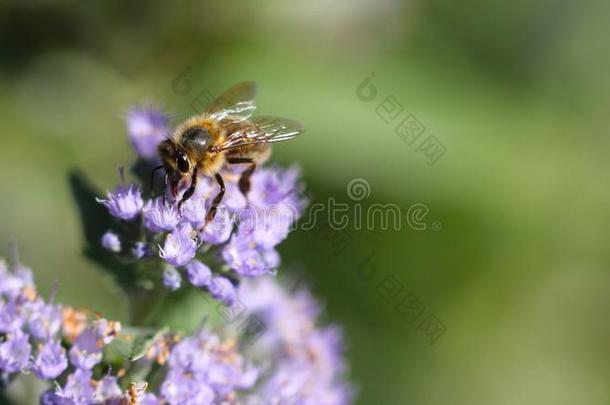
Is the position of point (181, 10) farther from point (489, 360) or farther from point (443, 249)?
point (489, 360)

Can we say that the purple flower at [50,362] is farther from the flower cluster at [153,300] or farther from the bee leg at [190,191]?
the bee leg at [190,191]

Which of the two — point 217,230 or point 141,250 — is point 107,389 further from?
point 217,230

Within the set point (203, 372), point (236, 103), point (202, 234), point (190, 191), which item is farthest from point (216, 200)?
point (236, 103)

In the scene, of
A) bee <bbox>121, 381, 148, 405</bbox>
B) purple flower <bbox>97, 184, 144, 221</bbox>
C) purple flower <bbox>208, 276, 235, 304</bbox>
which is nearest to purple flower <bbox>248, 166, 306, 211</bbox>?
purple flower <bbox>208, 276, 235, 304</bbox>

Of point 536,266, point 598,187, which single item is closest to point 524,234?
point 536,266

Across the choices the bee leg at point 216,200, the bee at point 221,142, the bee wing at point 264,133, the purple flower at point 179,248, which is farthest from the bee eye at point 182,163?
the purple flower at point 179,248

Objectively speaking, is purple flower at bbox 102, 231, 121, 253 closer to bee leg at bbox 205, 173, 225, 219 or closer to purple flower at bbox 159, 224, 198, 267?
purple flower at bbox 159, 224, 198, 267
